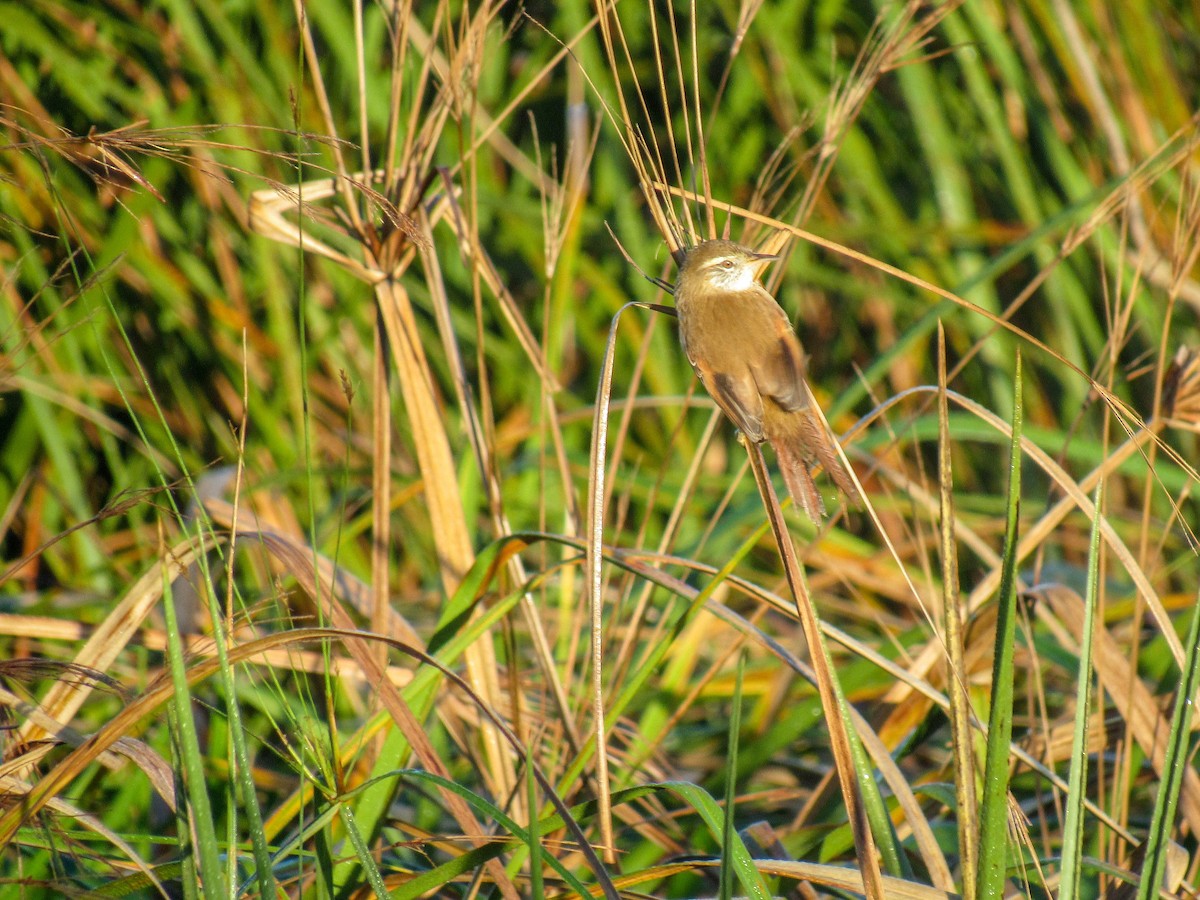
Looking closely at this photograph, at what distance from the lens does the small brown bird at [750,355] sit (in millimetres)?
1312

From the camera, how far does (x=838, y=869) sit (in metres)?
1.08

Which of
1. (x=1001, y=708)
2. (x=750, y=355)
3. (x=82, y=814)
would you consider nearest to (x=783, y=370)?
(x=750, y=355)

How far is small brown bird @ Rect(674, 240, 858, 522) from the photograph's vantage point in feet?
4.31

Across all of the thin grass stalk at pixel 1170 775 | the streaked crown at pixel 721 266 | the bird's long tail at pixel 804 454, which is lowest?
the thin grass stalk at pixel 1170 775

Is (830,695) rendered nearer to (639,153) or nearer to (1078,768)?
(1078,768)

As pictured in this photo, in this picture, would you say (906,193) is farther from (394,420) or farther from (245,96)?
(245,96)

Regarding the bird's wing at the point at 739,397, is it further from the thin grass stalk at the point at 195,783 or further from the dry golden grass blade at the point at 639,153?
the thin grass stalk at the point at 195,783

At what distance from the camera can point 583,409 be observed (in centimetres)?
212

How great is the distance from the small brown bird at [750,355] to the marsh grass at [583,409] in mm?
76

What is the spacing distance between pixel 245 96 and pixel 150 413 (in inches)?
30.6

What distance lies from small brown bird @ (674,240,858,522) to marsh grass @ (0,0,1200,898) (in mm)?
76

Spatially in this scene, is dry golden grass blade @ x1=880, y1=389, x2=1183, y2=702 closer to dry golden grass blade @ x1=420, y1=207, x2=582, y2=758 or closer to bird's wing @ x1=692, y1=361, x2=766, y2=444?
bird's wing @ x1=692, y1=361, x2=766, y2=444

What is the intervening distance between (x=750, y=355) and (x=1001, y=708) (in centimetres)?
66

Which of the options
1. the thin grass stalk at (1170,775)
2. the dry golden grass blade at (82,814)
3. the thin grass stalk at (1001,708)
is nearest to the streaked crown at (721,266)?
the thin grass stalk at (1001,708)
